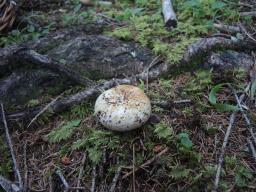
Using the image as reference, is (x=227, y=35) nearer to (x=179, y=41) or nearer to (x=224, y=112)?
(x=179, y=41)

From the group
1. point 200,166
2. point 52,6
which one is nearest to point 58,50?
point 52,6

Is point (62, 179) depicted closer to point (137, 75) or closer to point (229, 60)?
point (137, 75)

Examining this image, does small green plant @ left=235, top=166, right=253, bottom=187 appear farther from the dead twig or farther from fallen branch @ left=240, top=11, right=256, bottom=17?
fallen branch @ left=240, top=11, right=256, bottom=17

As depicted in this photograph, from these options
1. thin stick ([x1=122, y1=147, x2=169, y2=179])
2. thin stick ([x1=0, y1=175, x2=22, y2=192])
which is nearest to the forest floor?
thin stick ([x1=122, y1=147, x2=169, y2=179])

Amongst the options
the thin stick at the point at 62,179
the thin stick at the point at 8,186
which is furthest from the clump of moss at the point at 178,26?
the thin stick at the point at 8,186

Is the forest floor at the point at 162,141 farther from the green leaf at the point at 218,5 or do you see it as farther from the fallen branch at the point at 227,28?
the green leaf at the point at 218,5
